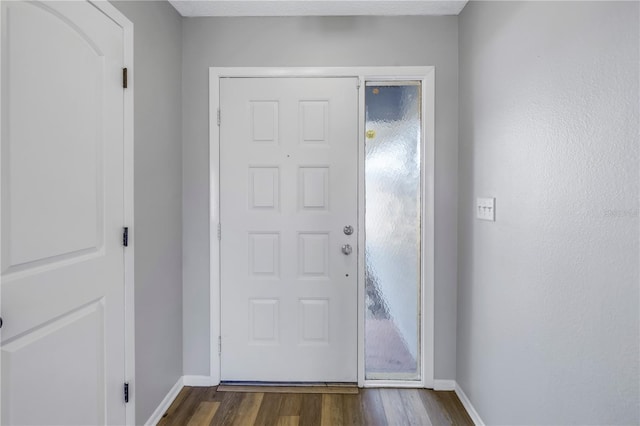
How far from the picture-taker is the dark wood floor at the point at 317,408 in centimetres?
188

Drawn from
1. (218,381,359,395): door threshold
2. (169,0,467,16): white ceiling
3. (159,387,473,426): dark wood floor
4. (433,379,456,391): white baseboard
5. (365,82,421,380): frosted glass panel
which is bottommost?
(159,387,473,426): dark wood floor

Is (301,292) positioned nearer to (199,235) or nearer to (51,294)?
(199,235)

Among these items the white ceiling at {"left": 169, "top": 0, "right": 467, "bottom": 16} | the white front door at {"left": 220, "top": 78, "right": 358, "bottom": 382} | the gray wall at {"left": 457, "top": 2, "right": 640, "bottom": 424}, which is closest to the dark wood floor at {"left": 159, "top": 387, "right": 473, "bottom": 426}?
the white front door at {"left": 220, "top": 78, "right": 358, "bottom": 382}

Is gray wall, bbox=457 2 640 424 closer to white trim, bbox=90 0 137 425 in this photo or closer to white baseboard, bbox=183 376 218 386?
white baseboard, bbox=183 376 218 386

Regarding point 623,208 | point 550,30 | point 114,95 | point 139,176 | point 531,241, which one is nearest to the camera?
point 623,208

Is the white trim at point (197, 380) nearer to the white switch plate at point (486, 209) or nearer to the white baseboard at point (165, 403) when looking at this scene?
the white baseboard at point (165, 403)

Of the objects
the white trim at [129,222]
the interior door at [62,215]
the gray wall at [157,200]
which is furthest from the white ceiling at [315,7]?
the interior door at [62,215]

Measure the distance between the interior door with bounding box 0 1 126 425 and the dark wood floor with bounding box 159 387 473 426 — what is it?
0.52 m

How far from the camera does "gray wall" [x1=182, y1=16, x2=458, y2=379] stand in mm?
2146

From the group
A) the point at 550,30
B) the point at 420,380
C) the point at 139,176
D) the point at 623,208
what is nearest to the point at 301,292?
the point at 420,380

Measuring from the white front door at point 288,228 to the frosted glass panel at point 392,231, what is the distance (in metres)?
0.12

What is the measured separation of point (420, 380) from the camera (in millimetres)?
2213

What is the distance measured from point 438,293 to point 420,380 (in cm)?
59

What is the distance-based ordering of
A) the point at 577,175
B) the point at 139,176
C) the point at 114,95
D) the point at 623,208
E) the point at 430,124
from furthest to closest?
the point at 430,124 < the point at 139,176 < the point at 114,95 < the point at 577,175 < the point at 623,208
